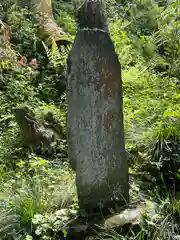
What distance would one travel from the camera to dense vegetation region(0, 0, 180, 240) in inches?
106

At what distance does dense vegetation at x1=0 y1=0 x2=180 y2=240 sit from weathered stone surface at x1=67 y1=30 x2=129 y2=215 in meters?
0.25

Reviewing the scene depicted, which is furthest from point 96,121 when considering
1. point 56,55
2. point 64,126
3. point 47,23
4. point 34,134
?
point 47,23

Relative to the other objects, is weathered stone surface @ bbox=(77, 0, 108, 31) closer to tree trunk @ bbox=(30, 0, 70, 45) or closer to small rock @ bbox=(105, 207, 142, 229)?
small rock @ bbox=(105, 207, 142, 229)

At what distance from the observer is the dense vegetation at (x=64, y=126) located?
8.82 feet

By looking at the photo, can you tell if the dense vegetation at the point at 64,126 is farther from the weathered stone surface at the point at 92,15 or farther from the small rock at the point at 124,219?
the weathered stone surface at the point at 92,15

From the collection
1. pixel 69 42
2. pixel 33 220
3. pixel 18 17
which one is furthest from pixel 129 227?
pixel 18 17

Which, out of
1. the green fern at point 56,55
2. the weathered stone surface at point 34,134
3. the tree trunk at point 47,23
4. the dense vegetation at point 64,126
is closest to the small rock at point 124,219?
the dense vegetation at point 64,126

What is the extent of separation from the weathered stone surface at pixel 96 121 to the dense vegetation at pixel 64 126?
9.9 inches

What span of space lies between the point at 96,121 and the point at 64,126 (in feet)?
6.28

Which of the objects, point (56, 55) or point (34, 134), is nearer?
point (34, 134)

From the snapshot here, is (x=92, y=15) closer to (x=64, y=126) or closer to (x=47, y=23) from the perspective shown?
(x=64, y=126)

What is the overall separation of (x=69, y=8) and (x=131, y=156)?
4999mm

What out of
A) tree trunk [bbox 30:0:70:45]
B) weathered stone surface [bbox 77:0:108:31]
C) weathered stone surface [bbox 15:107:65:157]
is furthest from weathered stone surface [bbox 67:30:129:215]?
tree trunk [bbox 30:0:70:45]

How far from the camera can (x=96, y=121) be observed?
2545 mm
